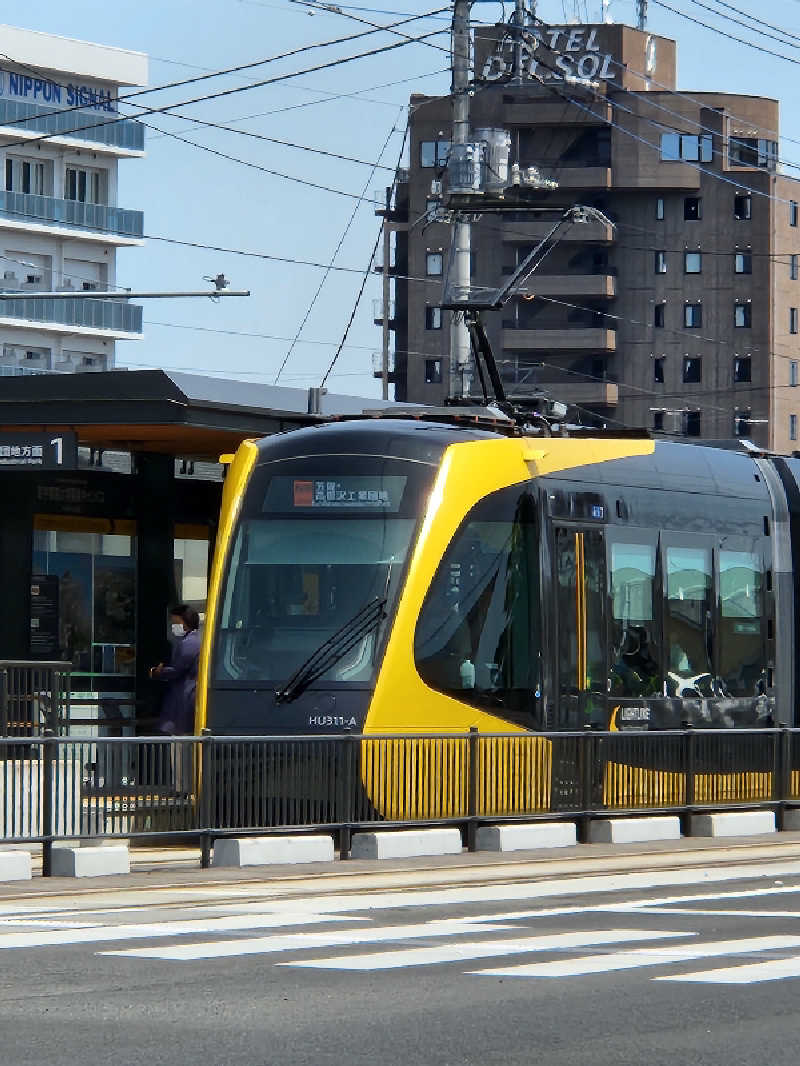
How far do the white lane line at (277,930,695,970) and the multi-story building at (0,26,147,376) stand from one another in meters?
75.1

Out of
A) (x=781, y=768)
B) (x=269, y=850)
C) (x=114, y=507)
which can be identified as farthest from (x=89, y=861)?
(x=114, y=507)

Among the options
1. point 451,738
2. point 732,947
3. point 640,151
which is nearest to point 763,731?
point 451,738

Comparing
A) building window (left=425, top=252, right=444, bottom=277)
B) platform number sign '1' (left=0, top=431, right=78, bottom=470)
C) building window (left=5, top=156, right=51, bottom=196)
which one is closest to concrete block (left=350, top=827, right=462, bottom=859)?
platform number sign '1' (left=0, top=431, right=78, bottom=470)

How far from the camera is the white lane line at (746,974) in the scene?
36.1 feet

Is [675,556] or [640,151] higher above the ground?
[640,151]

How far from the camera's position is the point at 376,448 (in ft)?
70.4

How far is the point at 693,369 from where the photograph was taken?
104m

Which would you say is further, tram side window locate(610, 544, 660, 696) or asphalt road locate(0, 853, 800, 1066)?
tram side window locate(610, 544, 660, 696)

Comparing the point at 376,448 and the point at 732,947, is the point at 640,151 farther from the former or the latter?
the point at 732,947

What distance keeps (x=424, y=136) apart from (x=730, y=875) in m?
87.7

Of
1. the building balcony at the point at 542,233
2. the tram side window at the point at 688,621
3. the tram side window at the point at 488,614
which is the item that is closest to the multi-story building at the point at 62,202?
the building balcony at the point at 542,233

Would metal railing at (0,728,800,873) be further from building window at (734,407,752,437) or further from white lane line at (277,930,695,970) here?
building window at (734,407,752,437)

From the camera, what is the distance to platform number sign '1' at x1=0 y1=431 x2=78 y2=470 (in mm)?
26531

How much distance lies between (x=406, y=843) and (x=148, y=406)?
30.7 ft
